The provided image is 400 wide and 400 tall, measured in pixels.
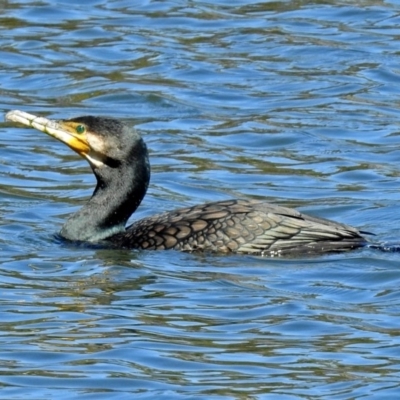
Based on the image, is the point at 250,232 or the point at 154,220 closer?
the point at 250,232

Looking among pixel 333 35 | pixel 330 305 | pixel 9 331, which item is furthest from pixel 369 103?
pixel 9 331

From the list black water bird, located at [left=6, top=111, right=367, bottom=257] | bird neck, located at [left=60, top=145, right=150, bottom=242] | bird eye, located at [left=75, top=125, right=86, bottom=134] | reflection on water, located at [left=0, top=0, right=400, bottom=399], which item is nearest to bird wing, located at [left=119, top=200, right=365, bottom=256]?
black water bird, located at [left=6, top=111, right=367, bottom=257]

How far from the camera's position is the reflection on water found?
8727 millimetres

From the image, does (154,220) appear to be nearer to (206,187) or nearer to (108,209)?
(108,209)

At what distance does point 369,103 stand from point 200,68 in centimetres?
210

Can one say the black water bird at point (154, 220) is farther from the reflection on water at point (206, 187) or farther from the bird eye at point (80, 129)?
the reflection on water at point (206, 187)

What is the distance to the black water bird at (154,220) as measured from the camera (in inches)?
448

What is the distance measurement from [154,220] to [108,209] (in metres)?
0.45

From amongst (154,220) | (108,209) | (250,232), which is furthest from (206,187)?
(250,232)

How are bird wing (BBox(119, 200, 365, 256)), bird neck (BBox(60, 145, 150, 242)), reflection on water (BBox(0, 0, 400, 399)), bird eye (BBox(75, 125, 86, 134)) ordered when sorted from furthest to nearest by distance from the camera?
bird neck (BBox(60, 145, 150, 242)) → bird eye (BBox(75, 125, 86, 134)) → bird wing (BBox(119, 200, 365, 256)) → reflection on water (BBox(0, 0, 400, 399))

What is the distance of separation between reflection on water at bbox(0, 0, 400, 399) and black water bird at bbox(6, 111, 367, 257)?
0.16 meters

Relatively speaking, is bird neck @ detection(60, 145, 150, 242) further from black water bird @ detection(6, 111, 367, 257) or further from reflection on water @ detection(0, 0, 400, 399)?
reflection on water @ detection(0, 0, 400, 399)

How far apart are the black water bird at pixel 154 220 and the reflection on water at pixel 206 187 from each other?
6.3 inches

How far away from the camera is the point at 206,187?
1389cm
